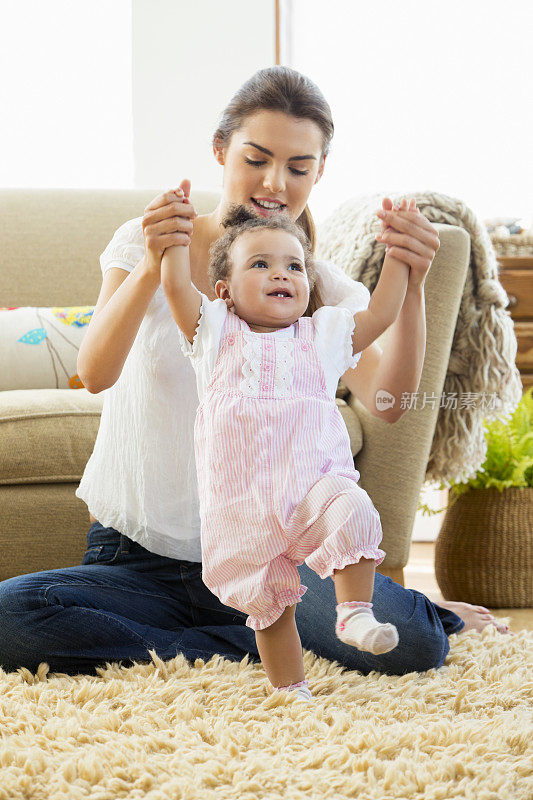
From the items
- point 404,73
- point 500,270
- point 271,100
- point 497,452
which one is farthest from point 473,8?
point 271,100

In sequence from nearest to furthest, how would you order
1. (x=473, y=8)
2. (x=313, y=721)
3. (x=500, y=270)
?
(x=313, y=721) → (x=500, y=270) → (x=473, y=8)

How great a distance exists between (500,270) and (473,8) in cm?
105

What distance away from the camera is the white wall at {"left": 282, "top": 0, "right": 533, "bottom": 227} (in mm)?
2938

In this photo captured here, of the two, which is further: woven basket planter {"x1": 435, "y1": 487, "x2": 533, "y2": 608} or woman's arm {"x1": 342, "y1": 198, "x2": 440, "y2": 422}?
woven basket planter {"x1": 435, "y1": 487, "x2": 533, "y2": 608}

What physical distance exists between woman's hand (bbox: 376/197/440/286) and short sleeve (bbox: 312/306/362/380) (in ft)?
0.32

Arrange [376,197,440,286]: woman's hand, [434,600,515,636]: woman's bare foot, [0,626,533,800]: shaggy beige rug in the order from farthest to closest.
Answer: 1. [434,600,515,636]: woman's bare foot
2. [376,197,440,286]: woman's hand
3. [0,626,533,800]: shaggy beige rug

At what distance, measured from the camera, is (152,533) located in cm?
122

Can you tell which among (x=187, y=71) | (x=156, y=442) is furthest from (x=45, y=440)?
(x=187, y=71)

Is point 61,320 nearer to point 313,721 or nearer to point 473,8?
point 313,721

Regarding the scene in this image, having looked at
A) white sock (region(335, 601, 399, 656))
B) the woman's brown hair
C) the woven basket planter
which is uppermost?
the woman's brown hair

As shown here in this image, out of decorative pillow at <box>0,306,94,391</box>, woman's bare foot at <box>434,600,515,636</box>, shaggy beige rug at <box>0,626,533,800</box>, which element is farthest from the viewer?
decorative pillow at <box>0,306,94,391</box>

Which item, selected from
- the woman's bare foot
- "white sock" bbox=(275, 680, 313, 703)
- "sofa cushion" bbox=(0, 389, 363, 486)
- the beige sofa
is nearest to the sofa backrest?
the beige sofa

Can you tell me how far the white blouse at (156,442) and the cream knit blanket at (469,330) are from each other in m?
0.38

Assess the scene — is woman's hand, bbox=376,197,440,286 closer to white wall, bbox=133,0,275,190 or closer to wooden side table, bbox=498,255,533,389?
wooden side table, bbox=498,255,533,389
